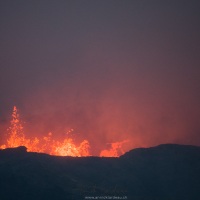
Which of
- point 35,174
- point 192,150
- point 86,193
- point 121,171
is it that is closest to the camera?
point 86,193

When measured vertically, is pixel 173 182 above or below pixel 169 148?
below

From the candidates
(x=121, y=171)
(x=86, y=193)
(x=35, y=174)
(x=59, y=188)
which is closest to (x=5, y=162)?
(x=35, y=174)

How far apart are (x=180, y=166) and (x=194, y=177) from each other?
6859mm

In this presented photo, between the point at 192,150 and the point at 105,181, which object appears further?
the point at 192,150

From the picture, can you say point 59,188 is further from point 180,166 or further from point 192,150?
point 192,150

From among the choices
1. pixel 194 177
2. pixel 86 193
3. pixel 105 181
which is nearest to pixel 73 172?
pixel 105 181

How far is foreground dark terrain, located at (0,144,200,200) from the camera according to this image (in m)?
85.0

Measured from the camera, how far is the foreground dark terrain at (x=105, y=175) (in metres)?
85.0

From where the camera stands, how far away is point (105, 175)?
105000mm

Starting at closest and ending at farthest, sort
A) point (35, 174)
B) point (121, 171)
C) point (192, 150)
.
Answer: point (35, 174) → point (121, 171) → point (192, 150)

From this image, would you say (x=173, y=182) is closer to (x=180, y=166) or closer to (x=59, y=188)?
(x=180, y=166)

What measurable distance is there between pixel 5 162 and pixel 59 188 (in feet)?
70.3

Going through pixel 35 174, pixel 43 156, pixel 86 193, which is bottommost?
pixel 86 193

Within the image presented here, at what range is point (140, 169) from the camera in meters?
115
